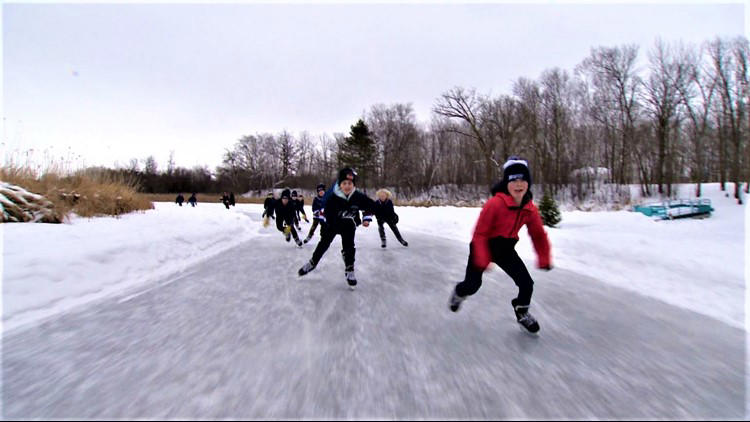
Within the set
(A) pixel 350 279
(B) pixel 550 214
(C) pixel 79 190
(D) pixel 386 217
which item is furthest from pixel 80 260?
(B) pixel 550 214

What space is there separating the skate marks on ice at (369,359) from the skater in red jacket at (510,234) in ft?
1.35

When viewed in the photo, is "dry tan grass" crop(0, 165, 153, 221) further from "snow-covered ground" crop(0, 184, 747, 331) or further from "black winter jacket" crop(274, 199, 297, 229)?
"black winter jacket" crop(274, 199, 297, 229)

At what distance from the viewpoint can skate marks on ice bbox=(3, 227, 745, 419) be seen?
5.79 feet

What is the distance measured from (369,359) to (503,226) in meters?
1.84

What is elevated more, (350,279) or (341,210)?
(341,210)

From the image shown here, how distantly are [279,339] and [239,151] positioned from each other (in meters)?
79.7

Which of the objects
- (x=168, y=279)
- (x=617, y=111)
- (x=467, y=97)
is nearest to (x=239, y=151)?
(x=467, y=97)

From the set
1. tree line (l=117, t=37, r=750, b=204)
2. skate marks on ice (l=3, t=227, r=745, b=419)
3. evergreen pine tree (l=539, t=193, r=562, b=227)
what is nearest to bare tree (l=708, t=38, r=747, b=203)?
tree line (l=117, t=37, r=750, b=204)

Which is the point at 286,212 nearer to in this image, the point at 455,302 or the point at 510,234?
the point at 455,302

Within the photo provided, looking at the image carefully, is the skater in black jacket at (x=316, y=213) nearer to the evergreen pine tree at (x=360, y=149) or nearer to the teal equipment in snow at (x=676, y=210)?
the teal equipment in snow at (x=676, y=210)

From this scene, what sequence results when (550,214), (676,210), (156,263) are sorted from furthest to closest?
1. (676,210)
2. (550,214)
3. (156,263)

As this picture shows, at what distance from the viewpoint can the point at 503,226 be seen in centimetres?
313

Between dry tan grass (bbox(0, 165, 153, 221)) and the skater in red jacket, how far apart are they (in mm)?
7928

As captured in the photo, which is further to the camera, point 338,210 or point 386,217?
point 386,217
